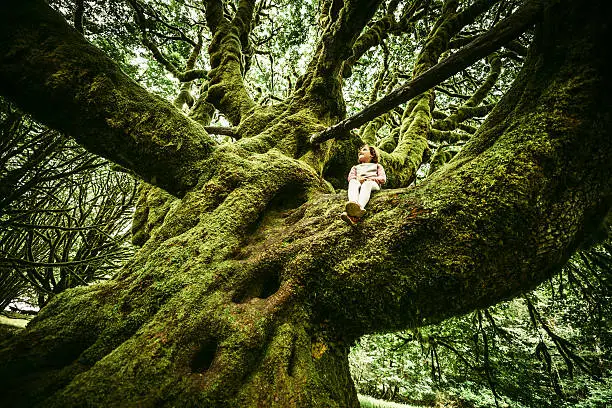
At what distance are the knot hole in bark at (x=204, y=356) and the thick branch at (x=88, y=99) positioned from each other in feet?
6.86

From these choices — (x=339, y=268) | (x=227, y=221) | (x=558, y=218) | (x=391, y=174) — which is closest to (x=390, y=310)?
(x=339, y=268)

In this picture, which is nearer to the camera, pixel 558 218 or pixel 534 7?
pixel 558 218

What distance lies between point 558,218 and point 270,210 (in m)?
2.81

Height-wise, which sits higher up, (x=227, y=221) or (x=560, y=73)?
(x=560, y=73)

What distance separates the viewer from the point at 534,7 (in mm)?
2121

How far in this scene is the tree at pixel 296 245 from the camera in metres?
1.83

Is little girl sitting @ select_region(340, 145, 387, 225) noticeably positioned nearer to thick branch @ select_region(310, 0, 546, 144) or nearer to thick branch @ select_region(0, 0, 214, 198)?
thick branch @ select_region(310, 0, 546, 144)

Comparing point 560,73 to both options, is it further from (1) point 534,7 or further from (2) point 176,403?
(2) point 176,403

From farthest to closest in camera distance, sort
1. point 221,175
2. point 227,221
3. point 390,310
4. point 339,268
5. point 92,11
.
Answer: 1. point 92,11
2. point 221,175
3. point 227,221
4. point 339,268
5. point 390,310

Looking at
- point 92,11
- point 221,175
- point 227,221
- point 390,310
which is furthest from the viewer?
point 92,11

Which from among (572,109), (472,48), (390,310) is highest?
(472,48)

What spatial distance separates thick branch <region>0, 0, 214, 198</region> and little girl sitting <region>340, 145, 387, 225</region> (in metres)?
2.12

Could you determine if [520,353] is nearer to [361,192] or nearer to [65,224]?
[361,192]

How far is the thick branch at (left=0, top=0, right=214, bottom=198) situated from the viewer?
2578mm
